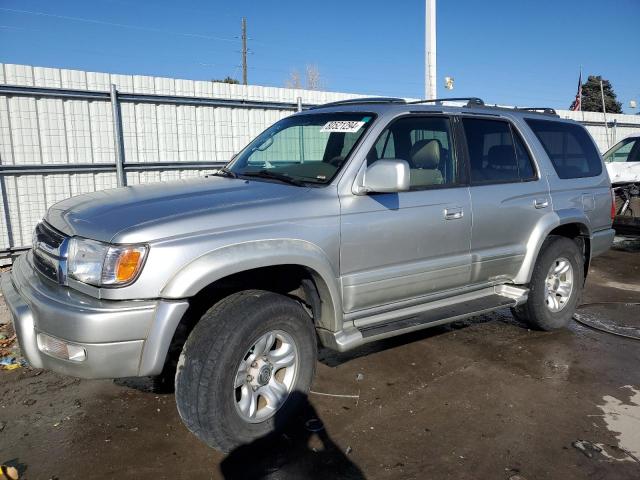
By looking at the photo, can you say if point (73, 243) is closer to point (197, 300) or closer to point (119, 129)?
point (197, 300)

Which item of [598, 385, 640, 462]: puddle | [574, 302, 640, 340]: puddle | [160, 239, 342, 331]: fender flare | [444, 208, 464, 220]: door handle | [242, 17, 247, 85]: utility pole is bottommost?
[598, 385, 640, 462]: puddle

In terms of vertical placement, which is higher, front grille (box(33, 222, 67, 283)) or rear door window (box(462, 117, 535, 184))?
rear door window (box(462, 117, 535, 184))

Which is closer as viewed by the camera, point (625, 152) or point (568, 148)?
point (568, 148)

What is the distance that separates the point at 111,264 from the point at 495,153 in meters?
3.17

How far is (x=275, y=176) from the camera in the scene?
3541 mm

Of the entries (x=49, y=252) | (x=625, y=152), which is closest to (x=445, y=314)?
(x=49, y=252)

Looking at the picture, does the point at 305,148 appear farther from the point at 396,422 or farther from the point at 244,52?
the point at 244,52

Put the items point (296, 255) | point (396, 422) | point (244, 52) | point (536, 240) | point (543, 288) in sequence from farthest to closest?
point (244, 52)
point (543, 288)
point (536, 240)
point (396, 422)
point (296, 255)

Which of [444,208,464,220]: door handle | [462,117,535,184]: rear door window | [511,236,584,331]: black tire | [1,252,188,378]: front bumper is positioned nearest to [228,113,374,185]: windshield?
[444,208,464,220]: door handle

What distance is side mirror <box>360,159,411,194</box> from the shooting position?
123 inches

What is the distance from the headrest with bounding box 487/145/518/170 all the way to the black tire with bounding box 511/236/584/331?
84 cm

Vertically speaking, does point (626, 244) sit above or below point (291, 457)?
above

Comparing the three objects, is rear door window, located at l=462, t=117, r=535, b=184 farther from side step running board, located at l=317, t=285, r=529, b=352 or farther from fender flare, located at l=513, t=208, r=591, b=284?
side step running board, located at l=317, t=285, r=529, b=352

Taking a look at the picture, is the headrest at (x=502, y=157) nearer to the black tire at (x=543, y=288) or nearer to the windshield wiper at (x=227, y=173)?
the black tire at (x=543, y=288)
